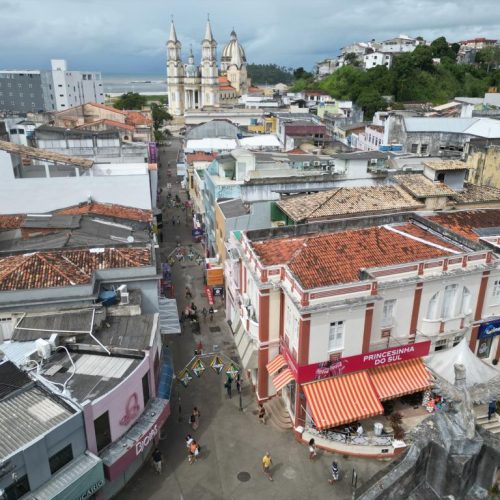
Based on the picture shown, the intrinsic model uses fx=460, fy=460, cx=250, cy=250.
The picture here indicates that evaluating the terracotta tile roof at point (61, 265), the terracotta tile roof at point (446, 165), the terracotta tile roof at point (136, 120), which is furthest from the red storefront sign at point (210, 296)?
the terracotta tile roof at point (136, 120)

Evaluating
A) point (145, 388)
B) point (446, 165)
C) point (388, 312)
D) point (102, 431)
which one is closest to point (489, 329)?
point (388, 312)

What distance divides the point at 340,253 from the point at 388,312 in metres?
3.56

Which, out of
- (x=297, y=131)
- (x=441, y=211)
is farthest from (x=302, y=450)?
(x=297, y=131)

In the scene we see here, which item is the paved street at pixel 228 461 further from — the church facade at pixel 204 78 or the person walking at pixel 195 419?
the church facade at pixel 204 78

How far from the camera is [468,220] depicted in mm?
28641

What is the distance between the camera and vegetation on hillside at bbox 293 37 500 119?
99.3 m

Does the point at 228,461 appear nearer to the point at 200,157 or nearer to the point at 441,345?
the point at 441,345

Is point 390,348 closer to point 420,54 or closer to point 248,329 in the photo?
point 248,329

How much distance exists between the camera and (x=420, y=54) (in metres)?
102

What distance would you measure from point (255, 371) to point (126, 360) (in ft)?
26.8

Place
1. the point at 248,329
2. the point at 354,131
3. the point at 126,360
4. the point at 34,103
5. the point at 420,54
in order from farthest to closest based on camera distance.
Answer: the point at 34,103 → the point at 420,54 → the point at 354,131 → the point at 248,329 → the point at 126,360

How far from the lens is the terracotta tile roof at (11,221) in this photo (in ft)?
98.0

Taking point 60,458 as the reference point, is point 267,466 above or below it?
below

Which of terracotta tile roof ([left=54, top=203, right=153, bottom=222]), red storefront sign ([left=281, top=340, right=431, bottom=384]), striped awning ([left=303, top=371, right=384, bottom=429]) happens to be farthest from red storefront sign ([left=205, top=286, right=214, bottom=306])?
striped awning ([left=303, top=371, right=384, bottom=429])
